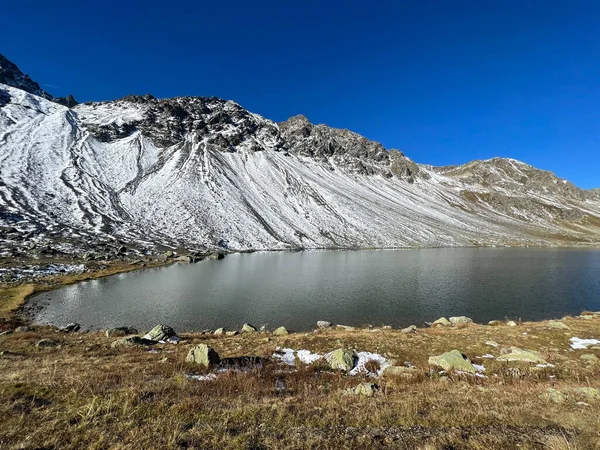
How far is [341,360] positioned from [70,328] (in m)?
30.4

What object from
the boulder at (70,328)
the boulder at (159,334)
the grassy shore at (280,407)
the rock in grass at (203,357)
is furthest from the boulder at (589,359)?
the boulder at (70,328)

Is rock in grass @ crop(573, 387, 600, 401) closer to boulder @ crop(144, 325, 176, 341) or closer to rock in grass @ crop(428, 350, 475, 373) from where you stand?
rock in grass @ crop(428, 350, 475, 373)

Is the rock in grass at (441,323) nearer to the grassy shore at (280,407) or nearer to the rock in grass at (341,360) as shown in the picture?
the grassy shore at (280,407)

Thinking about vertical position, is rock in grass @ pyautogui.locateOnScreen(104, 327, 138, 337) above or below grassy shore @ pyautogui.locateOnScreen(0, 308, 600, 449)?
below

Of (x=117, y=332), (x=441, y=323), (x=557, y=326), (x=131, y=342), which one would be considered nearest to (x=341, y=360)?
(x=131, y=342)

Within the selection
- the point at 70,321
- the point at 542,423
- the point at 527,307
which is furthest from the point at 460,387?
the point at 70,321

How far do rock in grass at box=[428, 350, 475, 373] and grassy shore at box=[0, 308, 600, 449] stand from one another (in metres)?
0.99

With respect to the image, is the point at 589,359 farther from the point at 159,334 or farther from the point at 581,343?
the point at 159,334

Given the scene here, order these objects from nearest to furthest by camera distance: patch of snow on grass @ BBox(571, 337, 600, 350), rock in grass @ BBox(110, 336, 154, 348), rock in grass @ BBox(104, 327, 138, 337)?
rock in grass @ BBox(110, 336, 154, 348) < patch of snow on grass @ BBox(571, 337, 600, 350) < rock in grass @ BBox(104, 327, 138, 337)

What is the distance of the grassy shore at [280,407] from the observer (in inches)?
306

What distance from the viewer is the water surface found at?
37469mm

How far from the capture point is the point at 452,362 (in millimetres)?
18219

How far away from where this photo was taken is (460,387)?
44.9 ft

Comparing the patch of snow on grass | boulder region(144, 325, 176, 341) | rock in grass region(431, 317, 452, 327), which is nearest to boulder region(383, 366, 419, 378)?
the patch of snow on grass
